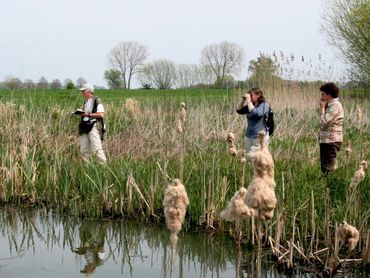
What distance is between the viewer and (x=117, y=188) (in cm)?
686

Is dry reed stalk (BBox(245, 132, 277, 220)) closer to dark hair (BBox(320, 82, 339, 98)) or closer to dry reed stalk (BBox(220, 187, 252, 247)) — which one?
dry reed stalk (BBox(220, 187, 252, 247))

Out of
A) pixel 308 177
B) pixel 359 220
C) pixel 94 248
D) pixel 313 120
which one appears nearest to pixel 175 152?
pixel 308 177

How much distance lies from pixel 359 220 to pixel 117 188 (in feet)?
9.97

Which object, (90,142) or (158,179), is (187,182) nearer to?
(158,179)

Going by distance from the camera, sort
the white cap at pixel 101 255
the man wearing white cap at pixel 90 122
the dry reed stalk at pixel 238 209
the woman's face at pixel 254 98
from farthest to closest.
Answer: the man wearing white cap at pixel 90 122
the woman's face at pixel 254 98
the white cap at pixel 101 255
the dry reed stalk at pixel 238 209

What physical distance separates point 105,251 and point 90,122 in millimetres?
3511

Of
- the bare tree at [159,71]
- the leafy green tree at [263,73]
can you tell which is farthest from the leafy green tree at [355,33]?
the bare tree at [159,71]

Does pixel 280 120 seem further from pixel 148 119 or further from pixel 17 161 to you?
pixel 17 161

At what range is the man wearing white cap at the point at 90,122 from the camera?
8.70 m

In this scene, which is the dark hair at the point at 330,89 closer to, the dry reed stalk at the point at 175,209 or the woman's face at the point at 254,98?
the woman's face at the point at 254,98

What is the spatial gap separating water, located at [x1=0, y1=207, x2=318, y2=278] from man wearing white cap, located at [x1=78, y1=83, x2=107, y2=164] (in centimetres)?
212

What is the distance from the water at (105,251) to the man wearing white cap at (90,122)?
6.97 ft

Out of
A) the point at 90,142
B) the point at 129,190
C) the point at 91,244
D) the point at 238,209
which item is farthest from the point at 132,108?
the point at 238,209

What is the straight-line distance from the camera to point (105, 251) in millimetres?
5715
